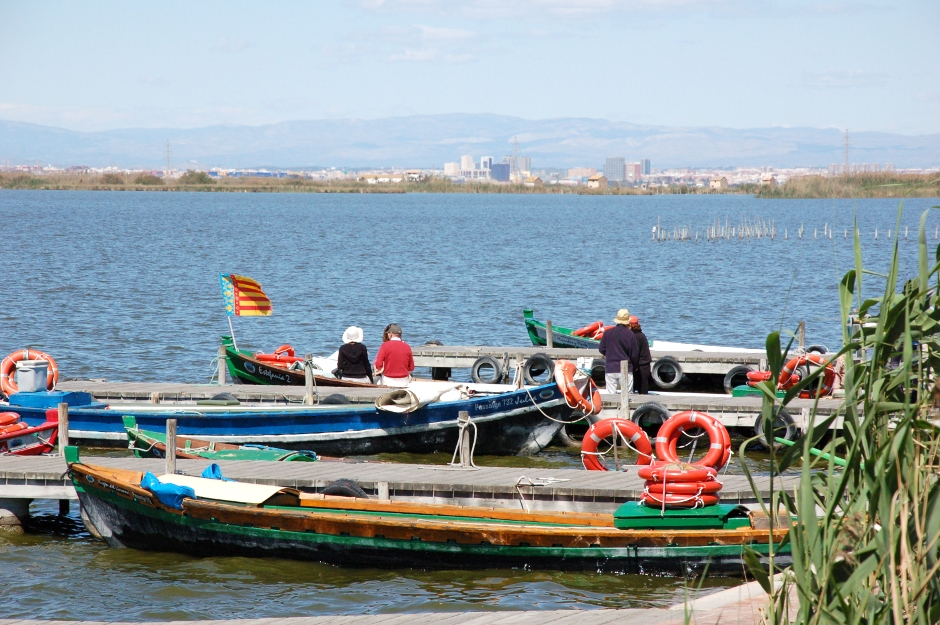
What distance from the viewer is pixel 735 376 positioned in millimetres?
19984

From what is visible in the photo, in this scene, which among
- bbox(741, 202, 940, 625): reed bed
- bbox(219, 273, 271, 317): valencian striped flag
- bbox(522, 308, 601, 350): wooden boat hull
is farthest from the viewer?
bbox(522, 308, 601, 350): wooden boat hull

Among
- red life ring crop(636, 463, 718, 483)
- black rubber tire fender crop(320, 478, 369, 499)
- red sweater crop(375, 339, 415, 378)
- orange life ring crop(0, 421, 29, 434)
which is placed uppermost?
red sweater crop(375, 339, 415, 378)

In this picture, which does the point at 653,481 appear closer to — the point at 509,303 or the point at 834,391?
the point at 834,391

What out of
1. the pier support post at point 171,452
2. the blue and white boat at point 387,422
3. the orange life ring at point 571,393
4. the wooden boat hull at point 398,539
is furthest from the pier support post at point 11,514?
the orange life ring at point 571,393

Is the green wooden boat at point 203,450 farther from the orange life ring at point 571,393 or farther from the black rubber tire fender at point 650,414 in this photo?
the black rubber tire fender at point 650,414

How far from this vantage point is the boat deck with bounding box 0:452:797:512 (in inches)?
428

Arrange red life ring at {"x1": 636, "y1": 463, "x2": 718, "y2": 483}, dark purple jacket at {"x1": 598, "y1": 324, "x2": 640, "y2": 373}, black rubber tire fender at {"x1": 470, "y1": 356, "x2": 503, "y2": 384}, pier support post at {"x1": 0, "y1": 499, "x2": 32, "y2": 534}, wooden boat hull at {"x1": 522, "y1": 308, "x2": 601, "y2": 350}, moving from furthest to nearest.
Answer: wooden boat hull at {"x1": 522, "y1": 308, "x2": 601, "y2": 350}
black rubber tire fender at {"x1": 470, "y1": 356, "x2": 503, "y2": 384}
dark purple jacket at {"x1": 598, "y1": 324, "x2": 640, "y2": 373}
pier support post at {"x1": 0, "y1": 499, "x2": 32, "y2": 534}
red life ring at {"x1": 636, "y1": 463, "x2": 718, "y2": 483}

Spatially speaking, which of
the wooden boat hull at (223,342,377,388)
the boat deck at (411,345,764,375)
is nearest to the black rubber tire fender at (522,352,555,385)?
the boat deck at (411,345,764,375)

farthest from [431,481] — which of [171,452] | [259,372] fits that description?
[259,372]

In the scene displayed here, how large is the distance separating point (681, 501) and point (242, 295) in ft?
35.7

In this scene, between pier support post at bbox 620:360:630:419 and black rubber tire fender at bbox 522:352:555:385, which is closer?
pier support post at bbox 620:360:630:419

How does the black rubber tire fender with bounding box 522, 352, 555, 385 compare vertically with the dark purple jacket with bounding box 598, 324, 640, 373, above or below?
below

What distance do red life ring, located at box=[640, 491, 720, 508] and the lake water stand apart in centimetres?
77

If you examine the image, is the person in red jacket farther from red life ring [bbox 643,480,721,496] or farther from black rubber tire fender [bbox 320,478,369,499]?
Answer: red life ring [bbox 643,480,721,496]
